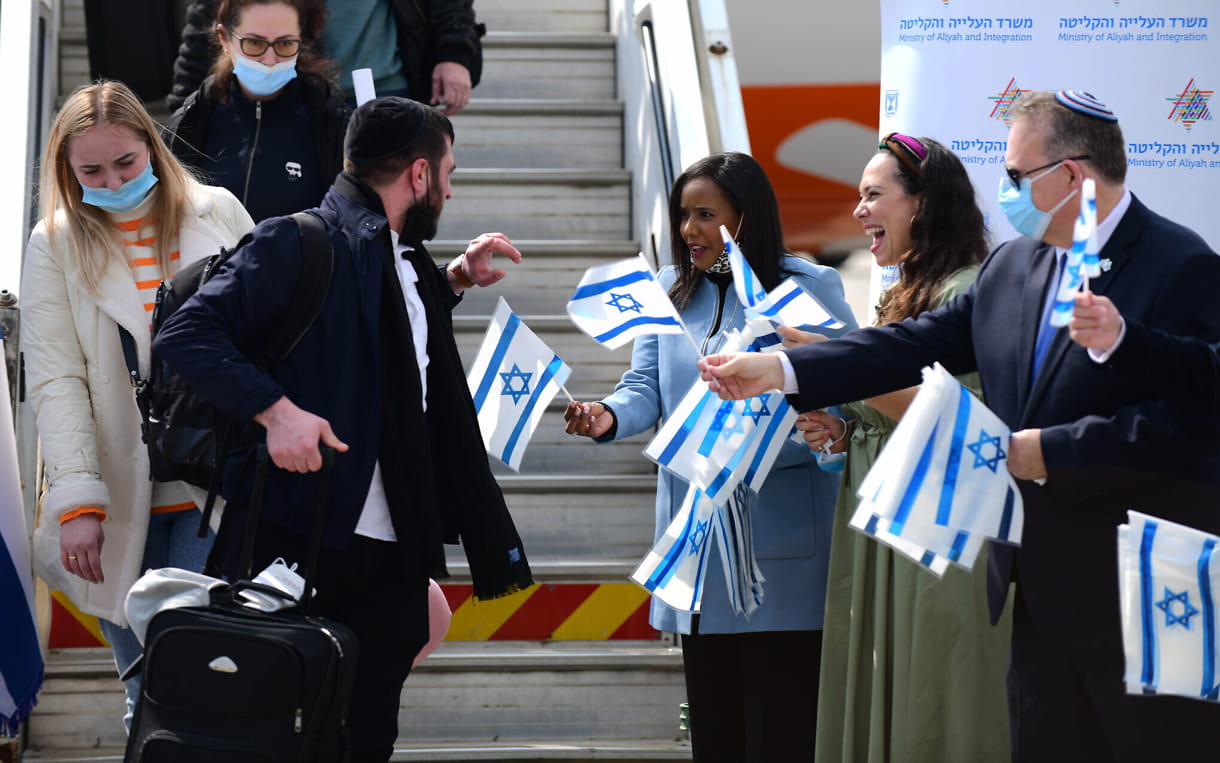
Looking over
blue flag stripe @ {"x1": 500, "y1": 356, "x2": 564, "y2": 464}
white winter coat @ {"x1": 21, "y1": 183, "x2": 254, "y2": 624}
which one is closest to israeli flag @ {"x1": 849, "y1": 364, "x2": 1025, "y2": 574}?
blue flag stripe @ {"x1": 500, "y1": 356, "x2": 564, "y2": 464}

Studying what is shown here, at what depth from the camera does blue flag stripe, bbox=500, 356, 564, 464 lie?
3.51 m

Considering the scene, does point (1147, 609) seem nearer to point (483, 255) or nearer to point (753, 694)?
point (753, 694)

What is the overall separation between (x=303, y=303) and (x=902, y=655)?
1619 mm

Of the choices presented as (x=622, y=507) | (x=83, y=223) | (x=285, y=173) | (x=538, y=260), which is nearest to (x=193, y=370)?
(x=83, y=223)

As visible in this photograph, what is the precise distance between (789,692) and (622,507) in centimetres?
137

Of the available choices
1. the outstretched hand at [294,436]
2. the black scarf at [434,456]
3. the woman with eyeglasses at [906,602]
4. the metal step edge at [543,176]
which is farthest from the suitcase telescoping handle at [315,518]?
the metal step edge at [543,176]

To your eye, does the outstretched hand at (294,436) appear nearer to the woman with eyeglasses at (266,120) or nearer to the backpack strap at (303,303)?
the backpack strap at (303,303)

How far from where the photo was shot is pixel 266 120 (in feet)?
13.3

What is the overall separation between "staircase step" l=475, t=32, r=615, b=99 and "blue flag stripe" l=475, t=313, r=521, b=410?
9.91ft

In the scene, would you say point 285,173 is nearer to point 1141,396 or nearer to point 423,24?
point 423,24

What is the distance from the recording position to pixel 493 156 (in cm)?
602

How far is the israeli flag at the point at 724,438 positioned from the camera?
132 inches

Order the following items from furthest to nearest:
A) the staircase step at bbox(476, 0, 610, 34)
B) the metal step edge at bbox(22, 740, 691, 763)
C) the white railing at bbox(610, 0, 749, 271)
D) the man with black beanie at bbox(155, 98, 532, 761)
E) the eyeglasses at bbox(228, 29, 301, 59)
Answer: the staircase step at bbox(476, 0, 610, 34)
the white railing at bbox(610, 0, 749, 271)
the metal step edge at bbox(22, 740, 691, 763)
the eyeglasses at bbox(228, 29, 301, 59)
the man with black beanie at bbox(155, 98, 532, 761)

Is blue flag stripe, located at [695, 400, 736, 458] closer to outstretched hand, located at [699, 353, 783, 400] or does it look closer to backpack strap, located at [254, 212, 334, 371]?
outstretched hand, located at [699, 353, 783, 400]
